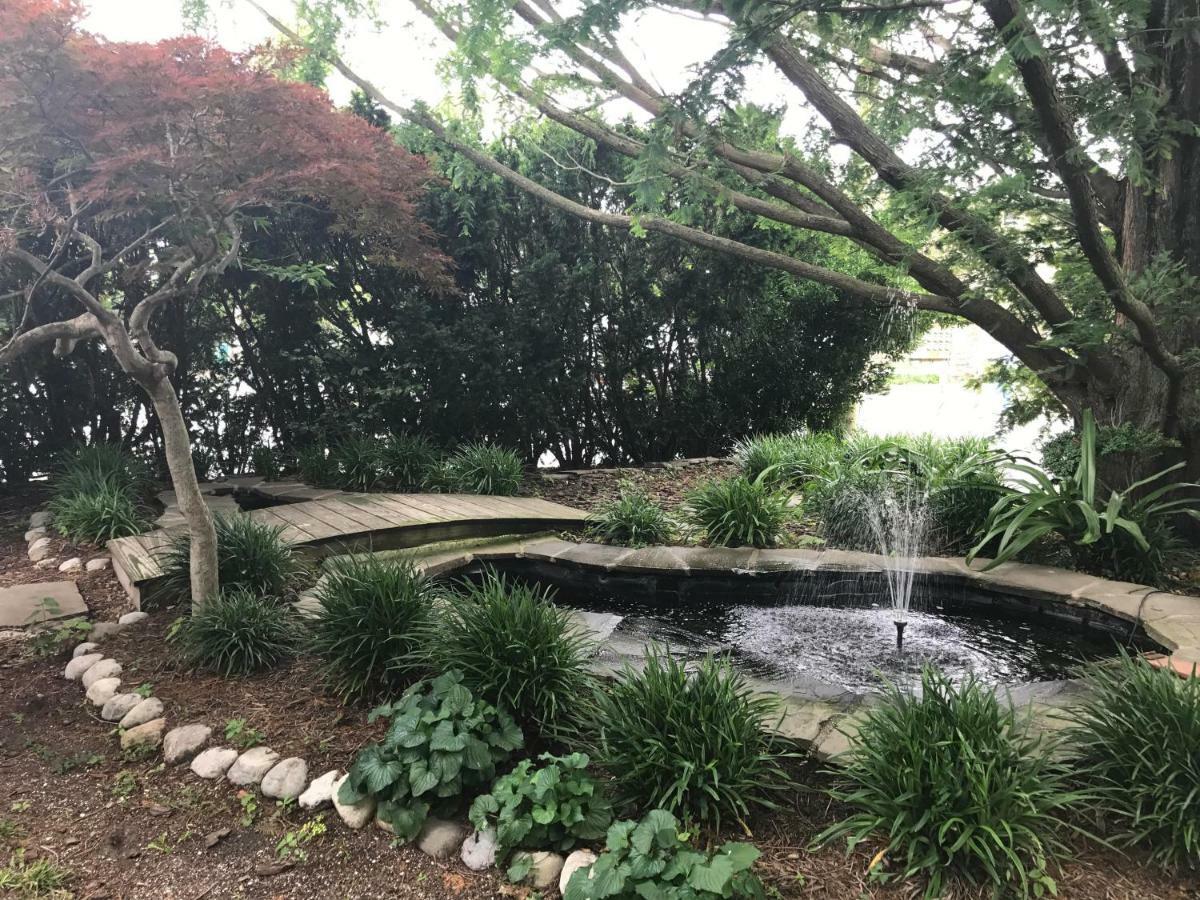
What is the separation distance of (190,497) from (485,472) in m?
2.90

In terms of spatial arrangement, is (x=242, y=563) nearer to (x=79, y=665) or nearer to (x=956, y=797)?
(x=79, y=665)

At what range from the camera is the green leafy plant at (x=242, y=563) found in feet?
11.3

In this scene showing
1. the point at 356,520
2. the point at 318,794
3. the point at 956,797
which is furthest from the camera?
the point at 356,520

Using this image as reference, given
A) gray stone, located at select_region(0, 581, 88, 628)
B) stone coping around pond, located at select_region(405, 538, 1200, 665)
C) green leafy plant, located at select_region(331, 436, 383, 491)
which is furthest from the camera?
green leafy plant, located at select_region(331, 436, 383, 491)

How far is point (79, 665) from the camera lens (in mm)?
2920

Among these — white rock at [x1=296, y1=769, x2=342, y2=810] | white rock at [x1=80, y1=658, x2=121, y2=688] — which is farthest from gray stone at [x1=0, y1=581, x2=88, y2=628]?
white rock at [x1=296, y1=769, x2=342, y2=810]

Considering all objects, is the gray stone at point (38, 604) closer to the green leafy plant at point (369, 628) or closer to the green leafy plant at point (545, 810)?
the green leafy plant at point (369, 628)

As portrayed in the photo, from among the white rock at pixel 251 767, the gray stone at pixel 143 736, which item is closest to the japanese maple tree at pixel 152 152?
the gray stone at pixel 143 736

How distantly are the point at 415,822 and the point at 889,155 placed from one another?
177 inches

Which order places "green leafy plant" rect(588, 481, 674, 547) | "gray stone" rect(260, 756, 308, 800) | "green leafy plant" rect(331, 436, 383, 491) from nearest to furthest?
"gray stone" rect(260, 756, 308, 800), "green leafy plant" rect(588, 481, 674, 547), "green leafy plant" rect(331, 436, 383, 491)

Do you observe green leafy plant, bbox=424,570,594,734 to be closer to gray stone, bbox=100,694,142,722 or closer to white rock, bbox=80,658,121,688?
gray stone, bbox=100,694,142,722

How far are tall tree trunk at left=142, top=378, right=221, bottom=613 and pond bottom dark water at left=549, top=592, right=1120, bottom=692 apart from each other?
1.89 metres

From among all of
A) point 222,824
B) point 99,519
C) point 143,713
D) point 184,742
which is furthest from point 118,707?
point 99,519

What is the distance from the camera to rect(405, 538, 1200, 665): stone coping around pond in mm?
3117
